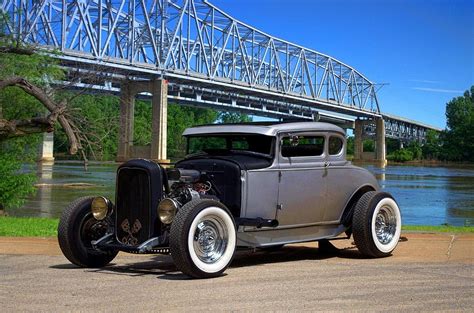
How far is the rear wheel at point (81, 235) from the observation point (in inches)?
310

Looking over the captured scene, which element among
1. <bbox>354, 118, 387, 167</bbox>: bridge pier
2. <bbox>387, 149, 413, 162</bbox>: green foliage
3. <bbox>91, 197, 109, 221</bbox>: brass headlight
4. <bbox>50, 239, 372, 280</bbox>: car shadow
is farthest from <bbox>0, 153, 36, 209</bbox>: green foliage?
<bbox>387, 149, 413, 162</bbox>: green foliage

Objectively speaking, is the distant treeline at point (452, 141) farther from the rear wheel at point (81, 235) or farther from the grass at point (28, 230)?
the rear wheel at point (81, 235)

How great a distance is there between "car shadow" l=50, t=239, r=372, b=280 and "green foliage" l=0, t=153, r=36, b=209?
11.9 meters

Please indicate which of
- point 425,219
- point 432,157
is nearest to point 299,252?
point 425,219

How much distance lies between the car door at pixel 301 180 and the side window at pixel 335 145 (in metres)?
0.17

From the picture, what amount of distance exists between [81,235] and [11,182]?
1258cm

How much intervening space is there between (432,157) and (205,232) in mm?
137964

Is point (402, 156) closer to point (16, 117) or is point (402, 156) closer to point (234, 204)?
point (16, 117)

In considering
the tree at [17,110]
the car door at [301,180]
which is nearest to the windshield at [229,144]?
the car door at [301,180]

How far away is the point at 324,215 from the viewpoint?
850cm

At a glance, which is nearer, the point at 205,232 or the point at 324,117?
the point at 205,232

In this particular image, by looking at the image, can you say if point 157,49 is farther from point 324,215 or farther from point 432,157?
point 324,215

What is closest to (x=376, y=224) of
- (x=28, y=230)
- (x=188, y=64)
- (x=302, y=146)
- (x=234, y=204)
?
(x=302, y=146)

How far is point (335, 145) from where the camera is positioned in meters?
8.88
